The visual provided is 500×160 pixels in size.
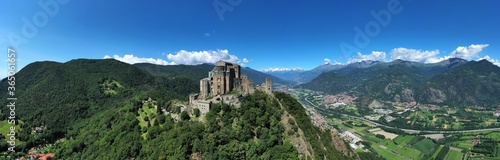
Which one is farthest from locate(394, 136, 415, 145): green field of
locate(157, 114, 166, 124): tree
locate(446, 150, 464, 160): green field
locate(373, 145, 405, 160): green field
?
locate(157, 114, 166, 124): tree

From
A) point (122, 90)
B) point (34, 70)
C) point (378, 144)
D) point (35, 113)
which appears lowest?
point (378, 144)

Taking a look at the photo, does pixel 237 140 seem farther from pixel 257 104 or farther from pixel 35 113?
pixel 35 113

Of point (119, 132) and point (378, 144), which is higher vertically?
point (119, 132)

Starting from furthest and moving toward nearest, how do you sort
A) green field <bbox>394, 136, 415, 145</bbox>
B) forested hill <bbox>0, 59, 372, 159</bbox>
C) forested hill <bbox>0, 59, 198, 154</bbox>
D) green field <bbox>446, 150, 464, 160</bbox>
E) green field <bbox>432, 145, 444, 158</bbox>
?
green field <bbox>394, 136, 415, 145</bbox> < forested hill <bbox>0, 59, 198, 154</bbox> < green field <bbox>432, 145, 444, 158</bbox> < green field <bbox>446, 150, 464, 160</bbox> < forested hill <bbox>0, 59, 372, 159</bbox>

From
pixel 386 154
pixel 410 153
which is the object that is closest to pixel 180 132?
pixel 386 154

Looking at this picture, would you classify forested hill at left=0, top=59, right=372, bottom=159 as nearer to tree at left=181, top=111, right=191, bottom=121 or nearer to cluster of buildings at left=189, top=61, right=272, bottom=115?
tree at left=181, top=111, right=191, bottom=121

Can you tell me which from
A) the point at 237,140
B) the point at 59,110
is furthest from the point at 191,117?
the point at 59,110

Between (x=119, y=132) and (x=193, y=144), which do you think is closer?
(x=193, y=144)

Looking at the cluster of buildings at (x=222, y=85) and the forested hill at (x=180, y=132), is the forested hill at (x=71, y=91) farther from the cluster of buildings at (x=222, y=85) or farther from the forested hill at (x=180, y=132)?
the cluster of buildings at (x=222, y=85)
